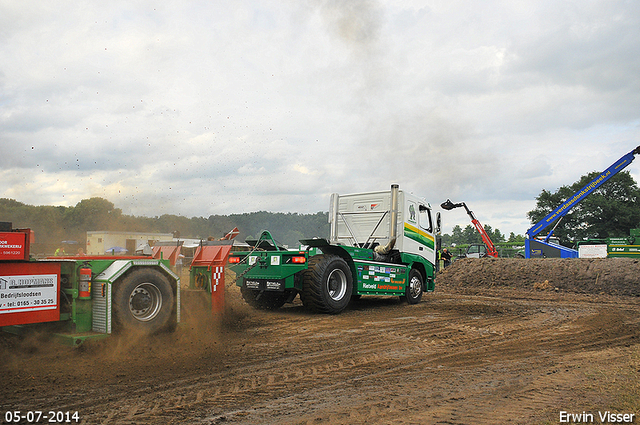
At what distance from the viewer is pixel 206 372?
16.3ft

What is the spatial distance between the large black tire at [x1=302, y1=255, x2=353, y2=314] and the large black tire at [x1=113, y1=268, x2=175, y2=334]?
353 centimetres

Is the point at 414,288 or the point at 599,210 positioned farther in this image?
the point at 599,210

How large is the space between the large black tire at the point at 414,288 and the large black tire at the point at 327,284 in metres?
2.53

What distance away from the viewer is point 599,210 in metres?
48.5

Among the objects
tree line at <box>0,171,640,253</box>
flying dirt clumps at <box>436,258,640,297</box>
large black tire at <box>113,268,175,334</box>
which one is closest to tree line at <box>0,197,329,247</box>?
tree line at <box>0,171,640,253</box>

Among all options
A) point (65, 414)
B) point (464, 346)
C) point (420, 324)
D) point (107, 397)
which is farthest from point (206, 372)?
point (420, 324)

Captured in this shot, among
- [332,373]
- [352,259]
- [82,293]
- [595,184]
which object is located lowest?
[332,373]

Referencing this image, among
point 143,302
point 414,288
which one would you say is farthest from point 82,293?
point 414,288

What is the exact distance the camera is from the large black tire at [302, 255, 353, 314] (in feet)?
30.5

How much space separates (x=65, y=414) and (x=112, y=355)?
1.72 m

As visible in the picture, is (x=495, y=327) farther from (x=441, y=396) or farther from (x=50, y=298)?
(x=50, y=298)

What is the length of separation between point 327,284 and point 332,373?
4.38 meters

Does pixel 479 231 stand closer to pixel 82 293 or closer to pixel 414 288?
pixel 414 288

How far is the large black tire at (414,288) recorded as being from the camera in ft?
39.1
